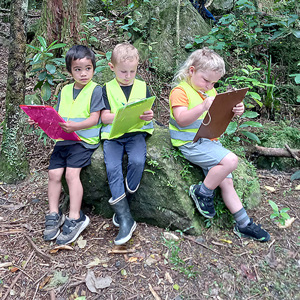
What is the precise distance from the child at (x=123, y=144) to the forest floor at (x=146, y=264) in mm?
243

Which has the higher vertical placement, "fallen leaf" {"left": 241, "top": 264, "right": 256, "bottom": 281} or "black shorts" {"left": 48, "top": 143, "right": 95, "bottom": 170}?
"black shorts" {"left": 48, "top": 143, "right": 95, "bottom": 170}

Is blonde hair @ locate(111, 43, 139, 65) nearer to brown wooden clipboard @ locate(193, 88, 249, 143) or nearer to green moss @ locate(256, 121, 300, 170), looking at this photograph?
brown wooden clipboard @ locate(193, 88, 249, 143)

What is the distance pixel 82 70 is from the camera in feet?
9.18

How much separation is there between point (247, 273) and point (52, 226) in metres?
1.83

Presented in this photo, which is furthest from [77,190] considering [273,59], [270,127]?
[273,59]

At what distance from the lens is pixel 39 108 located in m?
2.50

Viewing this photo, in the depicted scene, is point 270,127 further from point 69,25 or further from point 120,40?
point 69,25

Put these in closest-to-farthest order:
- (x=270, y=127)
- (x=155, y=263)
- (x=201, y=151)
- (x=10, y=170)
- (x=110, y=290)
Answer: (x=110, y=290), (x=155, y=263), (x=201, y=151), (x=10, y=170), (x=270, y=127)

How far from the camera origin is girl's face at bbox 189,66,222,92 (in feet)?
8.70

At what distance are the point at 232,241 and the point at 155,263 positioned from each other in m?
0.80

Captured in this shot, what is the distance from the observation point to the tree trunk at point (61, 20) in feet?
16.9

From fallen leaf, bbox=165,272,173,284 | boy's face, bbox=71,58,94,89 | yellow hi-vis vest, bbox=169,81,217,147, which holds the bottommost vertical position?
fallen leaf, bbox=165,272,173,284

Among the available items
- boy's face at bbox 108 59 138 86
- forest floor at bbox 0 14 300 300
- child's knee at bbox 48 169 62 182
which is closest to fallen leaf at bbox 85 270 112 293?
forest floor at bbox 0 14 300 300

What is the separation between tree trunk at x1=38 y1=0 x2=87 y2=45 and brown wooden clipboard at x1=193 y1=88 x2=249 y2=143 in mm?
3742
